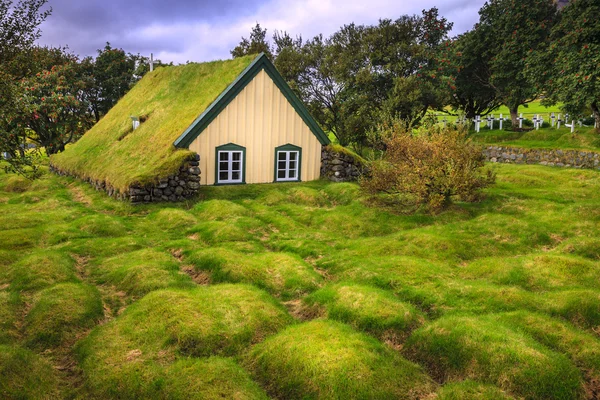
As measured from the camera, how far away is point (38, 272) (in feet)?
35.5

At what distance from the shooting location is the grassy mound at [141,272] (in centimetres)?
1047

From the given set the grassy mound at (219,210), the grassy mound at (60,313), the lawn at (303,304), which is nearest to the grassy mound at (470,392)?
the lawn at (303,304)

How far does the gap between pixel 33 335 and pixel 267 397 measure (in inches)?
195

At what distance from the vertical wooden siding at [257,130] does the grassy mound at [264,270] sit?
922 cm

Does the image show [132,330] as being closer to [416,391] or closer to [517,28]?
[416,391]

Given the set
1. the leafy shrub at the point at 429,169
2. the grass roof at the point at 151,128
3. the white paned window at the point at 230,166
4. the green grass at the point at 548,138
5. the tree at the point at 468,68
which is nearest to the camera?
the leafy shrub at the point at 429,169

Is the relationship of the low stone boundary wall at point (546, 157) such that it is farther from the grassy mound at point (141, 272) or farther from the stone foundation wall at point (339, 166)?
the grassy mound at point (141, 272)

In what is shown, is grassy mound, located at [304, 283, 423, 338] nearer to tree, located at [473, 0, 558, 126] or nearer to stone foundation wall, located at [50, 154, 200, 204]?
stone foundation wall, located at [50, 154, 200, 204]

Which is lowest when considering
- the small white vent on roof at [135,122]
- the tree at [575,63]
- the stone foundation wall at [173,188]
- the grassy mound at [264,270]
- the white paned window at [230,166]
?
the grassy mound at [264,270]

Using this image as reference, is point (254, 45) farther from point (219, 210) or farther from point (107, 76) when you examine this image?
point (219, 210)

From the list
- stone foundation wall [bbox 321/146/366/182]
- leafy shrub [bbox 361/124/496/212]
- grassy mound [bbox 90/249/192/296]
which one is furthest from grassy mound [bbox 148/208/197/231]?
stone foundation wall [bbox 321/146/366/182]

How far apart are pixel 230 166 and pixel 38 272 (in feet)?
38.4

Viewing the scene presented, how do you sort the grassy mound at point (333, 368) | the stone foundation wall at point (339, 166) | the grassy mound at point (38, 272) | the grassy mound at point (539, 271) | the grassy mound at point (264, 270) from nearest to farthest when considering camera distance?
the grassy mound at point (333, 368), the grassy mound at point (38, 272), the grassy mound at point (539, 271), the grassy mound at point (264, 270), the stone foundation wall at point (339, 166)

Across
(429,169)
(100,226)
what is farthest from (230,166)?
(429,169)
